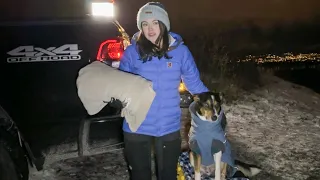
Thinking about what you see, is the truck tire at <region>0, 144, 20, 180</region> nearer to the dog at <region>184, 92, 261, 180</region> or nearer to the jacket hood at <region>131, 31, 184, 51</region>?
the jacket hood at <region>131, 31, 184, 51</region>

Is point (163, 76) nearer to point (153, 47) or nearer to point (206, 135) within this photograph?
point (153, 47)

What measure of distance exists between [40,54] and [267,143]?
141 inches

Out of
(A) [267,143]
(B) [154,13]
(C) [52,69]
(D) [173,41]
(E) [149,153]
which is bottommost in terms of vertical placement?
(A) [267,143]

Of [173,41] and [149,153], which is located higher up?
[173,41]

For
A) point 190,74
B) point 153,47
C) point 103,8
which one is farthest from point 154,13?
point 103,8

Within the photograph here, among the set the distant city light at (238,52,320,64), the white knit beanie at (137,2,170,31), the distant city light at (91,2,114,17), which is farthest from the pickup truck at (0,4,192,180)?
the distant city light at (238,52,320,64)

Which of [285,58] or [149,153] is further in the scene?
[285,58]

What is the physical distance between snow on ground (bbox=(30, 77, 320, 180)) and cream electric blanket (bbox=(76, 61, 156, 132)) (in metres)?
1.72

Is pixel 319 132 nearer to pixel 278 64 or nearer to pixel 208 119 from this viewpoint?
pixel 208 119

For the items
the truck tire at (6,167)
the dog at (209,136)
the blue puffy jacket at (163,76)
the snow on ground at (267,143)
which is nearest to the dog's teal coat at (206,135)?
the dog at (209,136)

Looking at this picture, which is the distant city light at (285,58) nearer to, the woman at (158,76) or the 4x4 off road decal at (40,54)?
the 4x4 off road decal at (40,54)

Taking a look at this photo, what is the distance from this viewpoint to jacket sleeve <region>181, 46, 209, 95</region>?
9.95ft

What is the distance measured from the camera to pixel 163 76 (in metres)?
2.97

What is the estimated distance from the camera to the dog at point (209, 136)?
3369mm
